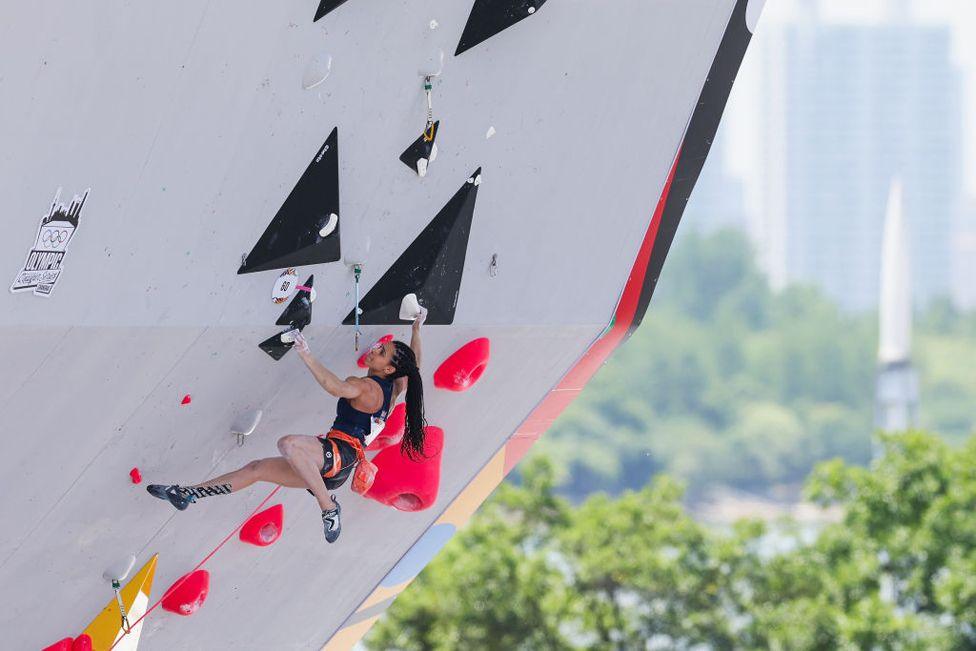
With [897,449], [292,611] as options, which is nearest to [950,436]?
[897,449]

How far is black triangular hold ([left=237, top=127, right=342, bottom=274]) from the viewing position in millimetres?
3902

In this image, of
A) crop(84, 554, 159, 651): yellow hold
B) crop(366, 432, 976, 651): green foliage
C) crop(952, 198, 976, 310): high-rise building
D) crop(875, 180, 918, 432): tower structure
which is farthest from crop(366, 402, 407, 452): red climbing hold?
crop(952, 198, 976, 310): high-rise building

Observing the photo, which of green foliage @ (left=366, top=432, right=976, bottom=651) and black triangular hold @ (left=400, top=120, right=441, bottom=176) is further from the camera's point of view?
green foliage @ (left=366, top=432, right=976, bottom=651)

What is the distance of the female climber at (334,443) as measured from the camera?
4.11 metres

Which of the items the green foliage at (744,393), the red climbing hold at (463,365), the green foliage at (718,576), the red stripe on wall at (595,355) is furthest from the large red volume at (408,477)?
the green foliage at (744,393)

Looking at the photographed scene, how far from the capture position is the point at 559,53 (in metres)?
4.48

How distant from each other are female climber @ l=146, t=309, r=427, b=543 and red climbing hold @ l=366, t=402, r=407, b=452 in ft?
0.78

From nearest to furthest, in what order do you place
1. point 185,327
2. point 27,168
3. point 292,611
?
1. point 27,168
2. point 185,327
3. point 292,611

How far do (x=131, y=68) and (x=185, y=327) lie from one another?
31.9 inches

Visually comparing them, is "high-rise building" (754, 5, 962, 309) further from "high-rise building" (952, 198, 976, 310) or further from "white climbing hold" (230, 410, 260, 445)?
"white climbing hold" (230, 410, 260, 445)

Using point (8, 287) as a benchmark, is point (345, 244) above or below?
below

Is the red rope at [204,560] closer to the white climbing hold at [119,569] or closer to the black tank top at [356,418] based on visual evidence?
the white climbing hold at [119,569]

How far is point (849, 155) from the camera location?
299 ft

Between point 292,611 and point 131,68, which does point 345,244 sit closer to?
point 131,68
